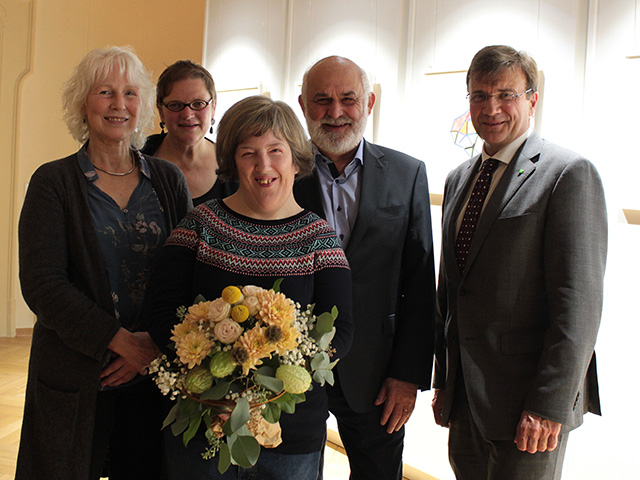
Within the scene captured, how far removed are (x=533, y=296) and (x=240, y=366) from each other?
1.13 meters

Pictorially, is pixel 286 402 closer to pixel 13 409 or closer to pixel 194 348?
pixel 194 348

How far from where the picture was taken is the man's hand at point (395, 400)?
2.21 metres

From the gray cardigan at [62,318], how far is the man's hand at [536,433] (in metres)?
1.45

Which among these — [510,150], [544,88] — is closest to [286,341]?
[510,150]

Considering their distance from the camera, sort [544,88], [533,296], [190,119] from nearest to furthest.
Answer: [533,296]
[190,119]
[544,88]

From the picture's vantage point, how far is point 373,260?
85.6 inches

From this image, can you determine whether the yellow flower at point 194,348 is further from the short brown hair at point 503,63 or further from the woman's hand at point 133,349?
the short brown hair at point 503,63

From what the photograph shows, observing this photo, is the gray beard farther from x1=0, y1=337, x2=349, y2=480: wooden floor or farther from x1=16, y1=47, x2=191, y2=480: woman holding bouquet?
x1=0, y1=337, x2=349, y2=480: wooden floor

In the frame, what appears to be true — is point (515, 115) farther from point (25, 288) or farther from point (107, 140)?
point (25, 288)

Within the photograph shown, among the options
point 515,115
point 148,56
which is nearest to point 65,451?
point 515,115

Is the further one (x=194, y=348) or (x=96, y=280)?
(x=96, y=280)

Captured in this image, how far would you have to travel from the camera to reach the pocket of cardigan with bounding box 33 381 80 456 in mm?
1977

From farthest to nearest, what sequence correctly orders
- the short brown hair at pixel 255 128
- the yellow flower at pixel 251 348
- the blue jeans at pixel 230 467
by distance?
the short brown hair at pixel 255 128 → the blue jeans at pixel 230 467 → the yellow flower at pixel 251 348

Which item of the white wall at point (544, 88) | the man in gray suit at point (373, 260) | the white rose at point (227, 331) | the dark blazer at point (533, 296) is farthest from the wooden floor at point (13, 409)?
the white rose at point (227, 331)
